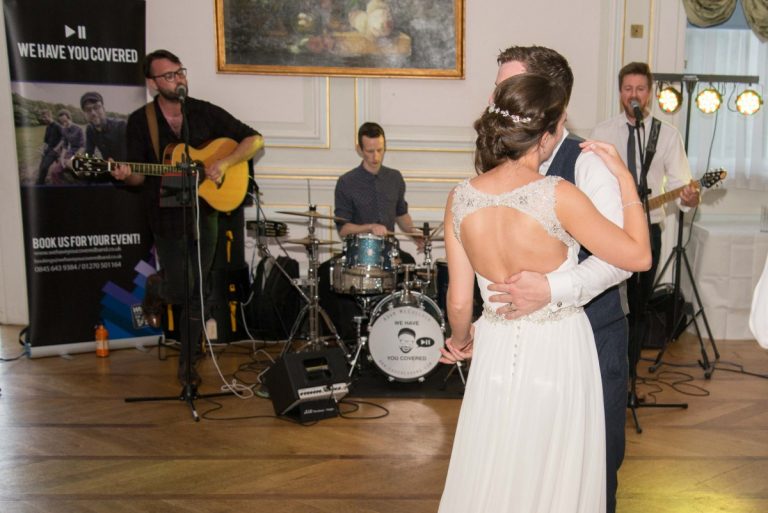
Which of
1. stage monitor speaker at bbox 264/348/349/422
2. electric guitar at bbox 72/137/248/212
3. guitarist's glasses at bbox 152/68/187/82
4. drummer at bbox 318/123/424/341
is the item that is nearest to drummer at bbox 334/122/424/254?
drummer at bbox 318/123/424/341

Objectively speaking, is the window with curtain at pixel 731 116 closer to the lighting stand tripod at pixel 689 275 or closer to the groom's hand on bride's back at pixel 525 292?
the lighting stand tripod at pixel 689 275

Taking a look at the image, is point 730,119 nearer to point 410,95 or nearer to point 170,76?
point 410,95

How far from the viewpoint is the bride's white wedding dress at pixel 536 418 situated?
2.18 meters

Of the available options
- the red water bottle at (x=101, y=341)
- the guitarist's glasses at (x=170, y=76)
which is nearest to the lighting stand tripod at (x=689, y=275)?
the guitarist's glasses at (x=170, y=76)

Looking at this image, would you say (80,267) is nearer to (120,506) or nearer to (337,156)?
(337,156)

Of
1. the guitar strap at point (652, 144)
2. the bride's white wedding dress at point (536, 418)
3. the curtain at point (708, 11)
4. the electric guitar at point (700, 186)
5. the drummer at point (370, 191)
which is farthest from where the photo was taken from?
the curtain at point (708, 11)

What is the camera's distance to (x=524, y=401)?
86.1 inches

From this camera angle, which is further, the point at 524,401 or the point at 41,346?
the point at 41,346

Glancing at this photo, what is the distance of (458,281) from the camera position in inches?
→ 91.0

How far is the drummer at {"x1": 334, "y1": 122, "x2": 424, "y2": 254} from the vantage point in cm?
600

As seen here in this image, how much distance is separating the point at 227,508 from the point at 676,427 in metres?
2.49

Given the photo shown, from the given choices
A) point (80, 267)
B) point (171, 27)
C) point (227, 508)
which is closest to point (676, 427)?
point (227, 508)

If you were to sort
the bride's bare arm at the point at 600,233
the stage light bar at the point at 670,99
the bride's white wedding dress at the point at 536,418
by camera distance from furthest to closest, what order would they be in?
the stage light bar at the point at 670,99 < the bride's white wedding dress at the point at 536,418 < the bride's bare arm at the point at 600,233

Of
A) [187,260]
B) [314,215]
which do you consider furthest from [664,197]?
[187,260]
